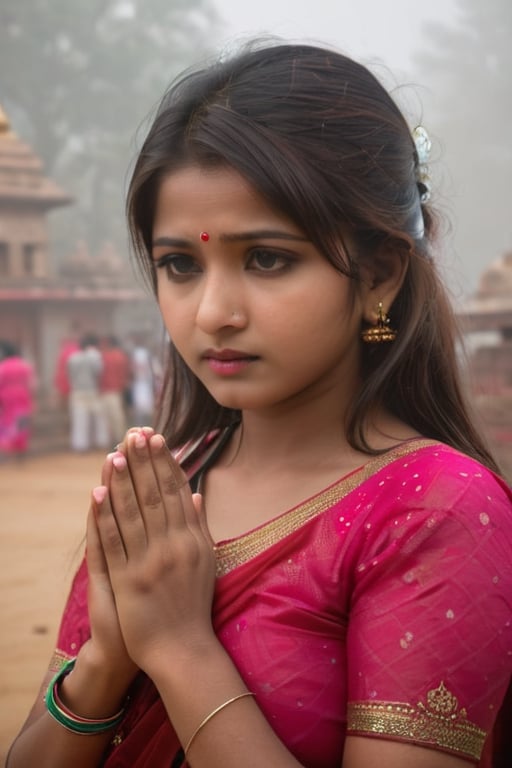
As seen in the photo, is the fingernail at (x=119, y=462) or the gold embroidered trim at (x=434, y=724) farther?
the fingernail at (x=119, y=462)

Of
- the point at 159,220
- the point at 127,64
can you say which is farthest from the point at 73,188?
the point at 159,220

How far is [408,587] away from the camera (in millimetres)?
1231

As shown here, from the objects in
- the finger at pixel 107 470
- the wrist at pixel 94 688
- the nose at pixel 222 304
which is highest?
the nose at pixel 222 304

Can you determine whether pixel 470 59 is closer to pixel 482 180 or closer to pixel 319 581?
pixel 482 180

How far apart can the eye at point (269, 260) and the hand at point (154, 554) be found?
0.30 metres

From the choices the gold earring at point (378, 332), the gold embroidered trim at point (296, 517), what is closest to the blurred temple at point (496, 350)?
the gold earring at point (378, 332)

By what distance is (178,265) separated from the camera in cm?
151

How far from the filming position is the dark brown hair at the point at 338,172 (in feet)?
4.50

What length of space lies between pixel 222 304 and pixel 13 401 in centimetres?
1182

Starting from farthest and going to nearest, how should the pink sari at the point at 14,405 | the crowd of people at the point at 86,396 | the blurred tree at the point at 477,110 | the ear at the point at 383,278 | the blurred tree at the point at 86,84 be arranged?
1. the blurred tree at the point at 477,110
2. the blurred tree at the point at 86,84
3. the crowd of people at the point at 86,396
4. the pink sari at the point at 14,405
5. the ear at the point at 383,278

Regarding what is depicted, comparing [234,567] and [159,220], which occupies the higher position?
[159,220]

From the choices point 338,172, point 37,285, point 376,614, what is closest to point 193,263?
point 338,172

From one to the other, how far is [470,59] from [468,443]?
132ft

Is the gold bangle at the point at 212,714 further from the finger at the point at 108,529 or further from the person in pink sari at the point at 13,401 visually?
the person in pink sari at the point at 13,401
